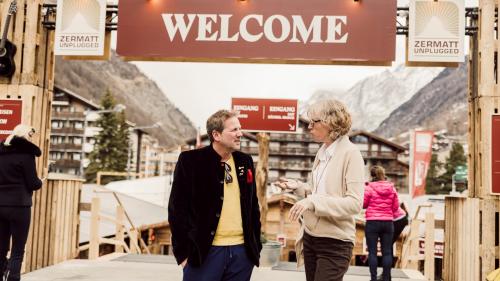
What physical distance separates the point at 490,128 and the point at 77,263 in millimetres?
6519

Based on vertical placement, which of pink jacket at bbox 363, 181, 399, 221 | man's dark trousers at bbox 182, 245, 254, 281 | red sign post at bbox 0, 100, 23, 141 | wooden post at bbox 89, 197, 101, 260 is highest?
red sign post at bbox 0, 100, 23, 141

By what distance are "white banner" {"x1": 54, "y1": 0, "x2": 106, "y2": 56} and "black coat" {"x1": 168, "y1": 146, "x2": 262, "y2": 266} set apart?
5.20 m

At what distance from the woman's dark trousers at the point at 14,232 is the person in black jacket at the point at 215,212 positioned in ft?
9.69

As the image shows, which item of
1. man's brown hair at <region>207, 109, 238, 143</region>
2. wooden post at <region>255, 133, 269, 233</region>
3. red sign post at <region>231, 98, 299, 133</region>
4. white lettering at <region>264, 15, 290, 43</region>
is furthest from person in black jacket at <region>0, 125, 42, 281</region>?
wooden post at <region>255, 133, 269, 233</region>

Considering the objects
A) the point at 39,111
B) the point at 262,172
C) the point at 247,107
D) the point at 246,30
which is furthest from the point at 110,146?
the point at 246,30

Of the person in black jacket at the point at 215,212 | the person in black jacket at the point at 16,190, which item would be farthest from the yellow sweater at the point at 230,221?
the person in black jacket at the point at 16,190

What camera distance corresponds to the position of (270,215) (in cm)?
2539

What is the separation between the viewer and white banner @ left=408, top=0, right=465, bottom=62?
8.15m

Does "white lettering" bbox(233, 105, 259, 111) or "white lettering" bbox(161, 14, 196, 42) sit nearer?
"white lettering" bbox(161, 14, 196, 42)

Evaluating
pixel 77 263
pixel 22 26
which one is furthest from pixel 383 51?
pixel 77 263

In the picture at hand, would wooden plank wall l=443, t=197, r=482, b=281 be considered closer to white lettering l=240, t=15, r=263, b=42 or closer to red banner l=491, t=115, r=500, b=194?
red banner l=491, t=115, r=500, b=194

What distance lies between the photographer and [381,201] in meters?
7.94

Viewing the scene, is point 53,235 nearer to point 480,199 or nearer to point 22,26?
point 22,26

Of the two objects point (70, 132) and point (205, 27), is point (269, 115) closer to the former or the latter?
point (205, 27)
